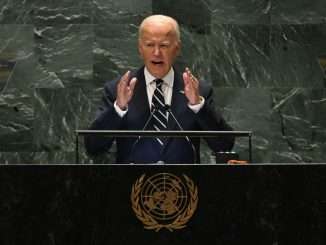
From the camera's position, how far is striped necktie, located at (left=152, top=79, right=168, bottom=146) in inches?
167

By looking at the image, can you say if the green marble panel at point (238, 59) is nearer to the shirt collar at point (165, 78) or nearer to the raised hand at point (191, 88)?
the shirt collar at point (165, 78)

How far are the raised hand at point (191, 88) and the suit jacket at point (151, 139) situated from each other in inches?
2.7

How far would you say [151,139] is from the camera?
4281mm

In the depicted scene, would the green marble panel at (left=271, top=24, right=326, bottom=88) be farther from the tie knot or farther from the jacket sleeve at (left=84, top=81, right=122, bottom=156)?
the jacket sleeve at (left=84, top=81, right=122, bottom=156)

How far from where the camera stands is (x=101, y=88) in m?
5.68

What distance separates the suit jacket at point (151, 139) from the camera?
4141mm

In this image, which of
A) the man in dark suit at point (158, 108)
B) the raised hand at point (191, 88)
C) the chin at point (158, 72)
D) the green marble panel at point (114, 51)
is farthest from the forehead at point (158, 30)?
the green marble panel at point (114, 51)

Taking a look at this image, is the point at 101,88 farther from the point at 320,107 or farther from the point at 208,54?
the point at 320,107

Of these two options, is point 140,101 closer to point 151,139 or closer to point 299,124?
point 151,139

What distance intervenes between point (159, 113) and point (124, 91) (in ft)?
1.10
